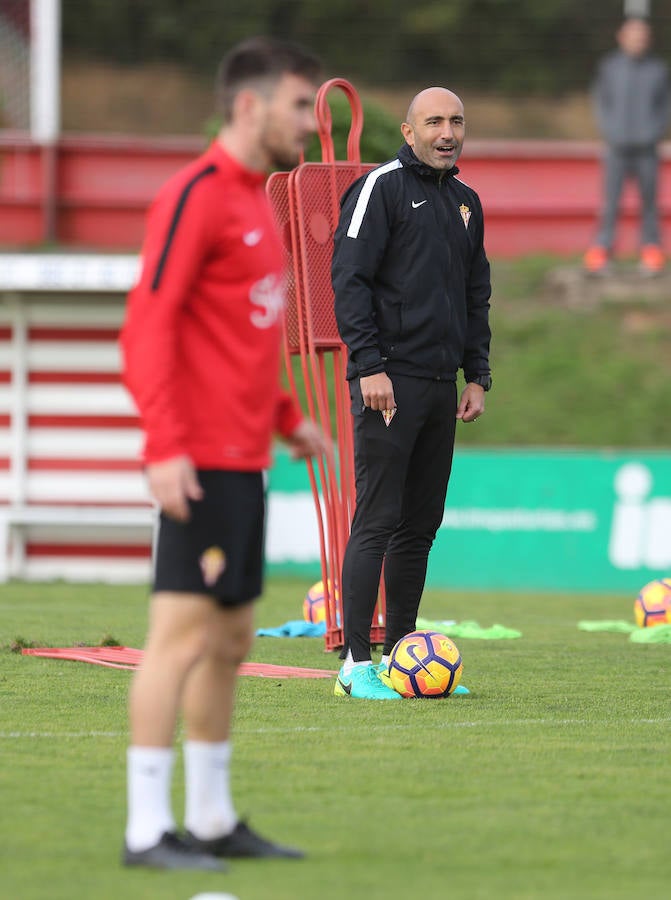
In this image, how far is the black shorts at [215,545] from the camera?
4004 mm

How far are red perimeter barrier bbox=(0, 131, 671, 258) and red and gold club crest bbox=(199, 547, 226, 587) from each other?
1844 centimetres

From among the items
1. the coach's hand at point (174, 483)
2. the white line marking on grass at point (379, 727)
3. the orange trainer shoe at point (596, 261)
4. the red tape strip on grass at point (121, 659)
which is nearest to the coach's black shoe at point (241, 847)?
the coach's hand at point (174, 483)

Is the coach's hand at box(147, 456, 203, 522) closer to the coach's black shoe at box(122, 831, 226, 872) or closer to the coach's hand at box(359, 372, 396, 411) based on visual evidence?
the coach's black shoe at box(122, 831, 226, 872)

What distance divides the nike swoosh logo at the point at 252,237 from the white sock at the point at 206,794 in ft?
4.11

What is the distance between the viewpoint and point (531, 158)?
74.0 feet

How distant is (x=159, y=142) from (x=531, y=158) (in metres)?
5.17

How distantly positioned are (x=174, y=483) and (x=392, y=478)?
2948 millimetres

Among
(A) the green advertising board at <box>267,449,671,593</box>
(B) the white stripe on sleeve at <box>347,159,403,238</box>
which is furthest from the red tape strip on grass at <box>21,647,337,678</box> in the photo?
(A) the green advertising board at <box>267,449,671,593</box>

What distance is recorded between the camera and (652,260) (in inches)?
778

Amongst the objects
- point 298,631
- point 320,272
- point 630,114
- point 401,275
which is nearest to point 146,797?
point 401,275

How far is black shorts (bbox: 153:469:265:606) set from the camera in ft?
13.1

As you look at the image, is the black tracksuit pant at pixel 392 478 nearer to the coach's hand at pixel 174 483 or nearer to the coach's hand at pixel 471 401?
the coach's hand at pixel 471 401

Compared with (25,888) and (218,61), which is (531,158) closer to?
(218,61)

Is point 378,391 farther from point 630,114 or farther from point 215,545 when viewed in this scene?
point 630,114
